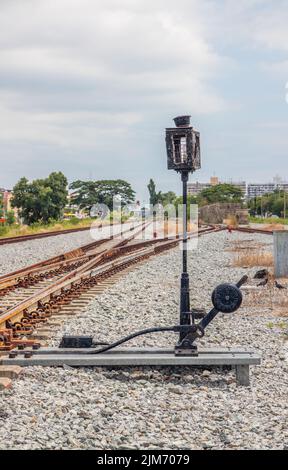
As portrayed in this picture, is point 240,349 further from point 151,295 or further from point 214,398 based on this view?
point 151,295

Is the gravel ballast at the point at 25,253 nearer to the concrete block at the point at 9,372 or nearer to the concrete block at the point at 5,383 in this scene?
the concrete block at the point at 9,372

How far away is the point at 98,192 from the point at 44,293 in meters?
112

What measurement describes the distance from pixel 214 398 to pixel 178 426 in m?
0.81

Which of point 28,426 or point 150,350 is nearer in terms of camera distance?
point 28,426

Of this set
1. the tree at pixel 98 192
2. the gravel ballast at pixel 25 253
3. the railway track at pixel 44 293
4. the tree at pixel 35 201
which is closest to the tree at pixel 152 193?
the tree at pixel 98 192

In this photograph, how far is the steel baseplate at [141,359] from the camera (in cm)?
613

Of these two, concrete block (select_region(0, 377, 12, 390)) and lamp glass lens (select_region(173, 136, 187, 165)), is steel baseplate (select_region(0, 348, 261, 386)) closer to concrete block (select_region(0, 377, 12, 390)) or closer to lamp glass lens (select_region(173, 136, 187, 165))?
A: concrete block (select_region(0, 377, 12, 390))

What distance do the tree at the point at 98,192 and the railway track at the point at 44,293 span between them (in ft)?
322

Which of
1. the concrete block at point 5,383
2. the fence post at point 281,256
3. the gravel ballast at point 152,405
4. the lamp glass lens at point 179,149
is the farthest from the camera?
the fence post at point 281,256

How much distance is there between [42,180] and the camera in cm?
7600

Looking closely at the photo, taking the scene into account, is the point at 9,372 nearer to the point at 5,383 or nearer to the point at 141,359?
the point at 5,383
